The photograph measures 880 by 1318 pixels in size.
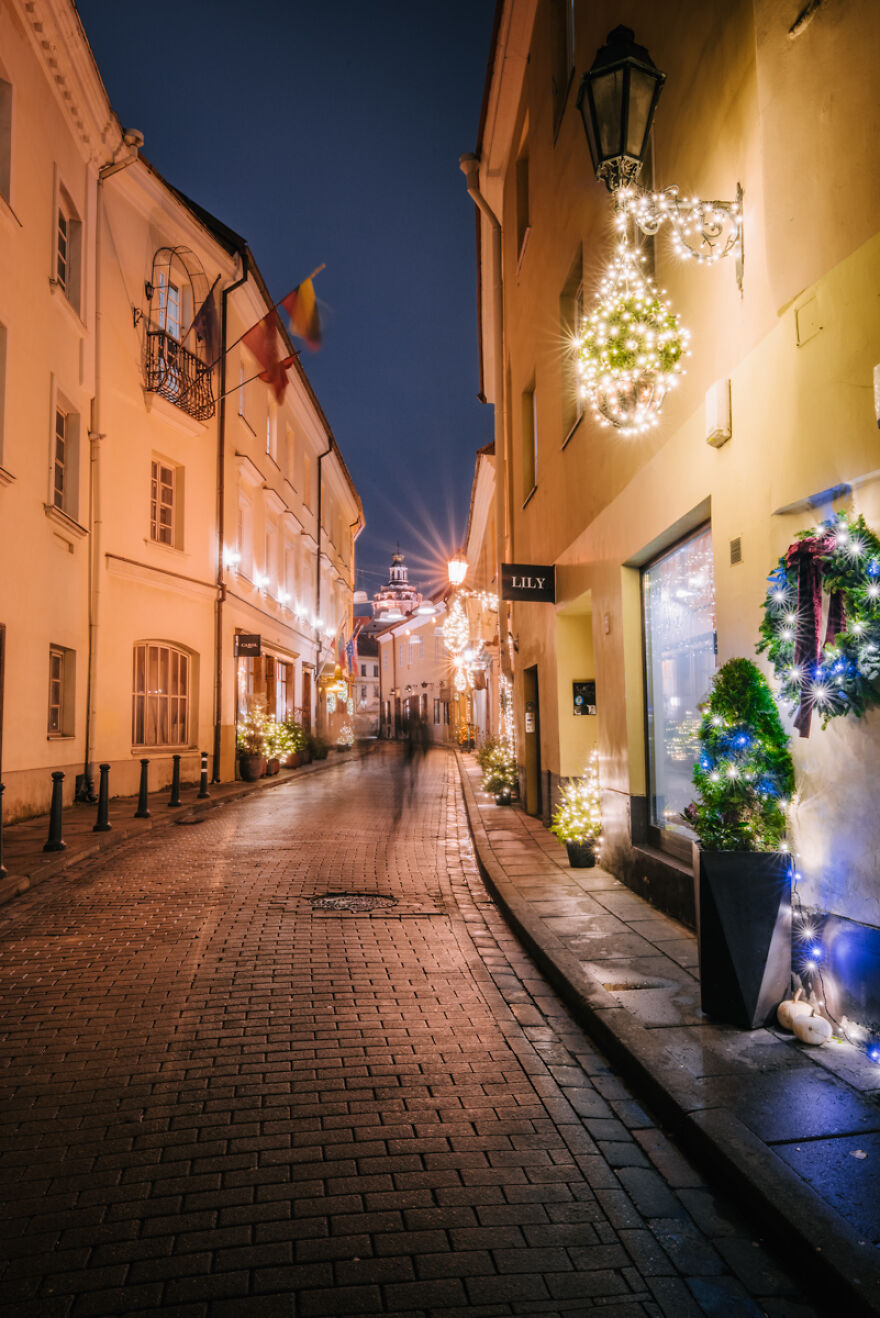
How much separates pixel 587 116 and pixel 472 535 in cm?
2602

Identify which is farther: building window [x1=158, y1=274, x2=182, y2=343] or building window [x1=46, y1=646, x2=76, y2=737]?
building window [x1=158, y1=274, x2=182, y2=343]

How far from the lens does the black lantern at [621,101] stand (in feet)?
17.3

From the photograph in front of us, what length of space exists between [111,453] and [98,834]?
756cm

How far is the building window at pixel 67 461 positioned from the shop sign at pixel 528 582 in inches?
295

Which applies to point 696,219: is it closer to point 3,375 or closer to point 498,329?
point 3,375

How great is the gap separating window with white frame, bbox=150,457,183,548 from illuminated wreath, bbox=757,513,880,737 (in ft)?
49.2

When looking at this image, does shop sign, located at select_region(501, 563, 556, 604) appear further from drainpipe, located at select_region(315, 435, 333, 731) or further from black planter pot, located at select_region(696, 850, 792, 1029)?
drainpipe, located at select_region(315, 435, 333, 731)

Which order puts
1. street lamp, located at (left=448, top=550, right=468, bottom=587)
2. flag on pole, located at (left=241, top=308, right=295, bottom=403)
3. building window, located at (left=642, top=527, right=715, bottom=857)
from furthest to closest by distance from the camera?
street lamp, located at (left=448, top=550, right=468, bottom=587), flag on pole, located at (left=241, top=308, right=295, bottom=403), building window, located at (left=642, top=527, right=715, bottom=857)

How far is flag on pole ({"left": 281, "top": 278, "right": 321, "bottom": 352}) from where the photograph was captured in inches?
672

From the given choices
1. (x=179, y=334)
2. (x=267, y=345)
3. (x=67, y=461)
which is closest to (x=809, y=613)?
(x=67, y=461)

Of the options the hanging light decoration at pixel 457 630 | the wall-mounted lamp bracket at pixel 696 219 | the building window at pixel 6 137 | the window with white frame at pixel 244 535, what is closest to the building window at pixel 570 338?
the wall-mounted lamp bracket at pixel 696 219

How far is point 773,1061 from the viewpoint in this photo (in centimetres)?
380

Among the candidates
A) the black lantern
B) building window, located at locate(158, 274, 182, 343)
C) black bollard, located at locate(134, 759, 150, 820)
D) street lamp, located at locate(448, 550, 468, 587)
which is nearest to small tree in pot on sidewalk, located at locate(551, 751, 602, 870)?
the black lantern

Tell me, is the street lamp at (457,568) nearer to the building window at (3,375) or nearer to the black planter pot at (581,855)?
the building window at (3,375)
